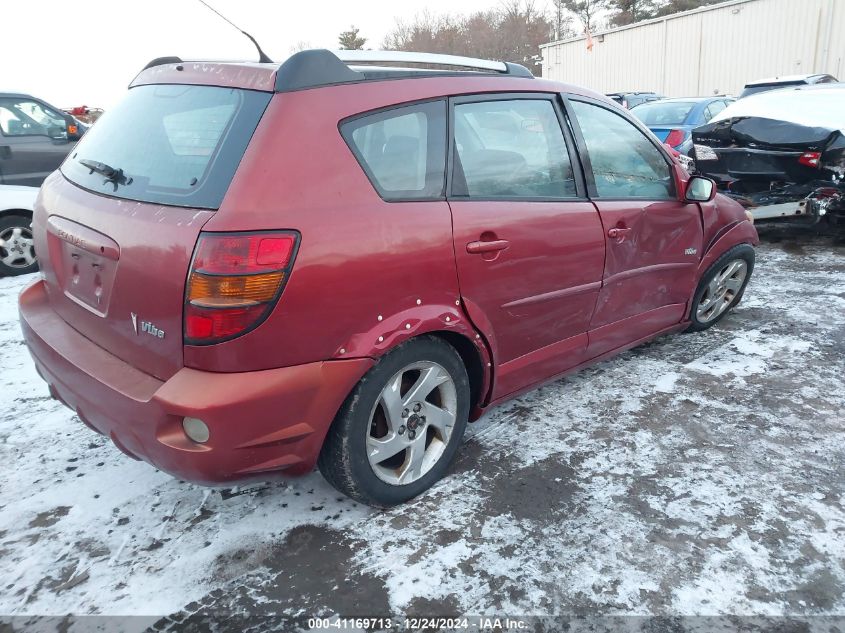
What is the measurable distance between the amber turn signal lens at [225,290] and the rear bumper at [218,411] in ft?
0.75

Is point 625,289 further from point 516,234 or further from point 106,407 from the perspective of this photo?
point 106,407

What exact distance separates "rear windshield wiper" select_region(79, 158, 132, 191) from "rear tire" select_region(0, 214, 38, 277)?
4.19 metres

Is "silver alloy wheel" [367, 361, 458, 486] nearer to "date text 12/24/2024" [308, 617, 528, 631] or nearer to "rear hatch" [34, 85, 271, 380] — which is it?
"date text 12/24/2024" [308, 617, 528, 631]

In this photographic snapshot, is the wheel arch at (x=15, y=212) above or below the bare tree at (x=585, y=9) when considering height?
below

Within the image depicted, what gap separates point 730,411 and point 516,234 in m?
1.60

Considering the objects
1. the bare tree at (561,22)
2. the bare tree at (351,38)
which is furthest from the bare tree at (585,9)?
the bare tree at (351,38)

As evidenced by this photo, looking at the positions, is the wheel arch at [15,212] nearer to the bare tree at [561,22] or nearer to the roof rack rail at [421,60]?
the roof rack rail at [421,60]

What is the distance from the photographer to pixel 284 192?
6.70 ft

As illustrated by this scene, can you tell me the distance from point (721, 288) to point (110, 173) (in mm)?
3822

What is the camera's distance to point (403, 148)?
2402mm

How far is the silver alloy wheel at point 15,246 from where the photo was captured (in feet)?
19.5

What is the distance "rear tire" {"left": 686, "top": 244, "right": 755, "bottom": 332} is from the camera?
4.15 metres

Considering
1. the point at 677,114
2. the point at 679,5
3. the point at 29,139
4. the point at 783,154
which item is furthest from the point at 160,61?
the point at 679,5

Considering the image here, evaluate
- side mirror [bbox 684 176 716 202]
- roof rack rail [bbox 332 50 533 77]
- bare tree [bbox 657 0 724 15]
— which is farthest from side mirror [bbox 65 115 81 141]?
bare tree [bbox 657 0 724 15]
